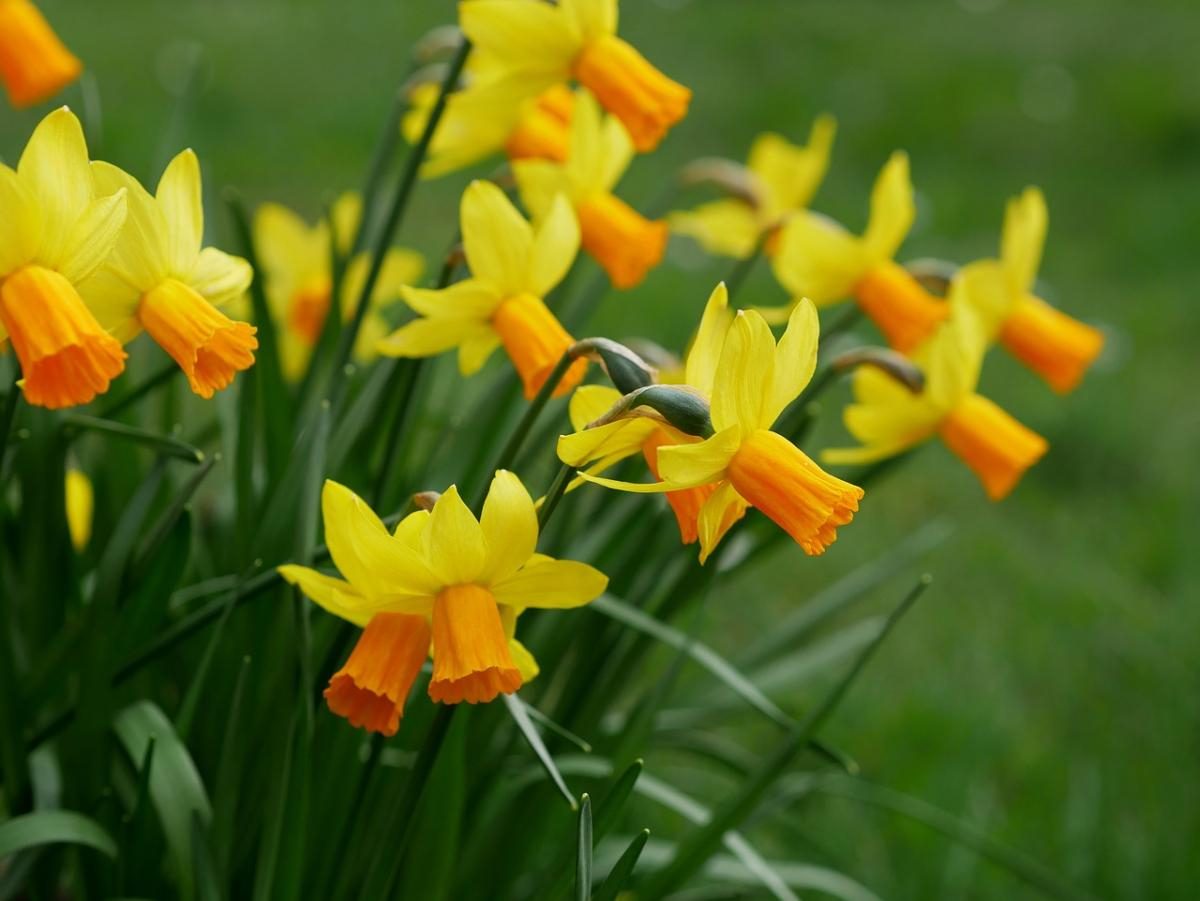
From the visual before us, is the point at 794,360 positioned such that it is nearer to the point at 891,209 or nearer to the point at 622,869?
the point at 622,869

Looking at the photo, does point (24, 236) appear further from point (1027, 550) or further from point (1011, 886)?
point (1027, 550)

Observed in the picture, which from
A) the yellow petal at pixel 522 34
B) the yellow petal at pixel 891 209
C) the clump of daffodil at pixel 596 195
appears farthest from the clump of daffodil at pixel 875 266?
the yellow petal at pixel 522 34

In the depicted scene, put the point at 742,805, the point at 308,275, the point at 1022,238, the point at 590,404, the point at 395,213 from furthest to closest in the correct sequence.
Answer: the point at 308,275, the point at 1022,238, the point at 395,213, the point at 742,805, the point at 590,404

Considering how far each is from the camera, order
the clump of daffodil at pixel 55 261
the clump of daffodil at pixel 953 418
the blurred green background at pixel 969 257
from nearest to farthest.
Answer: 1. the clump of daffodil at pixel 55 261
2. the clump of daffodil at pixel 953 418
3. the blurred green background at pixel 969 257

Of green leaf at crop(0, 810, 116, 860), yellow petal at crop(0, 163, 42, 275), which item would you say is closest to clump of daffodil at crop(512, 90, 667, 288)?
yellow petal at crop(0, 163, 42, 275)

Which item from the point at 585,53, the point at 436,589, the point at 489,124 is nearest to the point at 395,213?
the point at 489,124

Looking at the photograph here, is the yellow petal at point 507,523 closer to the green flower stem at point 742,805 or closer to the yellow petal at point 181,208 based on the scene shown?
the yellow petal at point 181,208

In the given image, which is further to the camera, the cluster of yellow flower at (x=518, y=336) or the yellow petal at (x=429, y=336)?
the yellow petal at (x=429, y=336)
